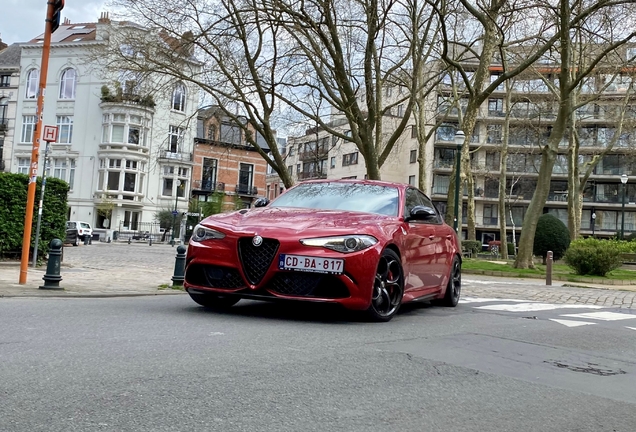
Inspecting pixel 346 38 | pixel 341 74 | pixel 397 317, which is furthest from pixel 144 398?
Answer: pixel 346 38

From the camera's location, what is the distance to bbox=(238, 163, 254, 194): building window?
75631 mm

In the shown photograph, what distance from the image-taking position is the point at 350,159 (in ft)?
268

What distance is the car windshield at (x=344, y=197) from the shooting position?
796 centimetres

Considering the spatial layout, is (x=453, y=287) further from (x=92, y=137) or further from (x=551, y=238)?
(x=92, y=137)

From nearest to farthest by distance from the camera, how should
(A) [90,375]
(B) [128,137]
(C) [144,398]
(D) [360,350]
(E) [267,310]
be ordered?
(C) [144,398], (A) [90,375], (D) [360,350], (E) [267,310], (B) [128,137]

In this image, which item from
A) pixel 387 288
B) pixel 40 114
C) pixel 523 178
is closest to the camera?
pixel 387 288

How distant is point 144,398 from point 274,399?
684 millimetres

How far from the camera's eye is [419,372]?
4.76 m

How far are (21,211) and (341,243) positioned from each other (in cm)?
1054

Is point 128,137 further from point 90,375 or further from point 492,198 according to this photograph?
point 90,375

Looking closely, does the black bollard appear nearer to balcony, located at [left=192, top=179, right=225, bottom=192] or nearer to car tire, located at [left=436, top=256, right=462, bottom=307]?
car tire, located at [left=436, top=256, right=462, bottom=307]

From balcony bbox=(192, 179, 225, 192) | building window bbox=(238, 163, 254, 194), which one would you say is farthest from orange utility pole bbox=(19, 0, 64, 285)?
building window bbox=(238, 163, 254, 194)

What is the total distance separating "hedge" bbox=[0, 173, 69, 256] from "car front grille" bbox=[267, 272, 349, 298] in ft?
32.5

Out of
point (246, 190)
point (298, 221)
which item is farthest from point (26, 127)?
point (298, 221)
